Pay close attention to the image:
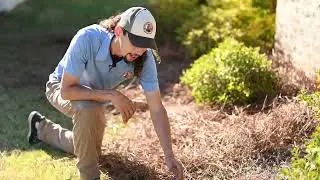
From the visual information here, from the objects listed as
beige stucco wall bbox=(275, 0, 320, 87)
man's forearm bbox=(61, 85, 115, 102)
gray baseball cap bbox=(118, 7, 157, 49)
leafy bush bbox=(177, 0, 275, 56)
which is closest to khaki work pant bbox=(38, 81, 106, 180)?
man's forearm bbox=(61, 85, 115, 102)

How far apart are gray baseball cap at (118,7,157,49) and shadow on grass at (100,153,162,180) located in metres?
1.07

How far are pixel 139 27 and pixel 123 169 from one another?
124cm

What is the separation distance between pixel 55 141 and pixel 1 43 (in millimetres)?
2934

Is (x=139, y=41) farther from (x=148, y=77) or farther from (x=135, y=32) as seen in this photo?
(x=148, y=77)

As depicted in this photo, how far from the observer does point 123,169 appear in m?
4.75

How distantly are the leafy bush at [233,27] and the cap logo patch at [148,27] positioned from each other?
3.04 meters

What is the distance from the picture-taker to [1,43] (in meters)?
7.69

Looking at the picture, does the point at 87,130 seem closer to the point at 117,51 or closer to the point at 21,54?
the point at 117,51

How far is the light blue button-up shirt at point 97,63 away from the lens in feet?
13.7

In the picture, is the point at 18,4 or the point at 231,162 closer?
the point at 231,162

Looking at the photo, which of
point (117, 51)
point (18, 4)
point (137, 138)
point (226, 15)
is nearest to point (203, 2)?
point (226, 15)

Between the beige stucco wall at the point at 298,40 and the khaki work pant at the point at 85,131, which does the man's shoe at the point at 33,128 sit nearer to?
the khaki work pant at the point at 85,131

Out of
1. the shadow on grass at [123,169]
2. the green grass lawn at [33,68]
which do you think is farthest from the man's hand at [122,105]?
the green grass lawn at [33,68]

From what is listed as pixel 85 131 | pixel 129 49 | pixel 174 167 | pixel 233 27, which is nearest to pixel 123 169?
pixel 85 131
